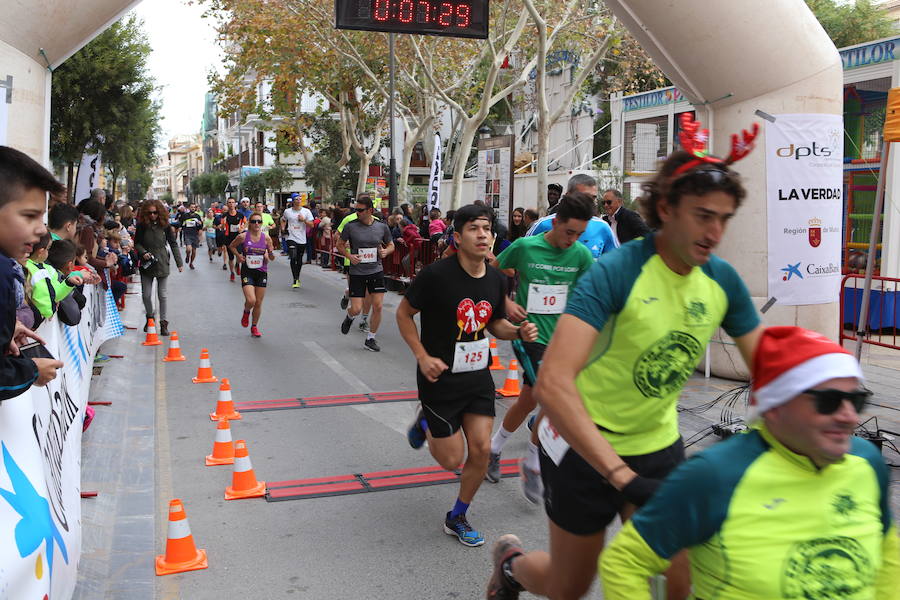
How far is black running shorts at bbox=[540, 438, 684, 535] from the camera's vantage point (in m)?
2.81

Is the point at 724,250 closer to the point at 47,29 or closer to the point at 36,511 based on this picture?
the point at 47,29

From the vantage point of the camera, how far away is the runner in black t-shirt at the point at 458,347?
188 inches

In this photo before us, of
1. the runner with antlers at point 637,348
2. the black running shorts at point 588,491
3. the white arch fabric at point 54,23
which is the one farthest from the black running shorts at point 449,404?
the white arch fabric at point 54,23

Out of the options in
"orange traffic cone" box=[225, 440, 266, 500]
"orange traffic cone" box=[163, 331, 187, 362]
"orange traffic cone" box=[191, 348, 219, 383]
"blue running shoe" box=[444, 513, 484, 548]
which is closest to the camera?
"blue running shoe" box=[444, 513, 484, 548]

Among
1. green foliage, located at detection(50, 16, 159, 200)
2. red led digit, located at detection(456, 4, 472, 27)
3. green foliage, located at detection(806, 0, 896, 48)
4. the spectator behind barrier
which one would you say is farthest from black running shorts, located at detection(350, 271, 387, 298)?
green foliage, located at detection(806, 0, 896, 48)

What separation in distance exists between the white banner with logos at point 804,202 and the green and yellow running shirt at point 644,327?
236 inches

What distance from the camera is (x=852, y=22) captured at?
1035 inches

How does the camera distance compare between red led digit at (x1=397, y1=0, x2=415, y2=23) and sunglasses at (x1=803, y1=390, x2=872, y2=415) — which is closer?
sunglasses at (x1=803, y1=390, x2=872, y2=415)

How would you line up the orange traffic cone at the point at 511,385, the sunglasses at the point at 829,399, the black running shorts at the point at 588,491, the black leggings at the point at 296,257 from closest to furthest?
the sunglasses at the point at 829,399, the black running shorts at the point at 588,491, the orange traffic cone at the point at 511,385, the black leggings at the point at 296,257

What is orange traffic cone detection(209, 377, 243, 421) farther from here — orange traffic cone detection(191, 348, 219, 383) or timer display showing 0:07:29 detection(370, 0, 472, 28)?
timer display showing 0:07:29 detection(370, 0, 472, 28)

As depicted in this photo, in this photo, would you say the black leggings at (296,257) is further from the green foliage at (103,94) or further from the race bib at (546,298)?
the race bib at (546,298)

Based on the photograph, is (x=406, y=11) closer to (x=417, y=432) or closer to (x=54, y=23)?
(x=54, y=23)

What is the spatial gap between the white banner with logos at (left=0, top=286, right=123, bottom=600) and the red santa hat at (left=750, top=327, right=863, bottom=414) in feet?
7.19

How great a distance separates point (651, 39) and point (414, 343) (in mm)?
5119
